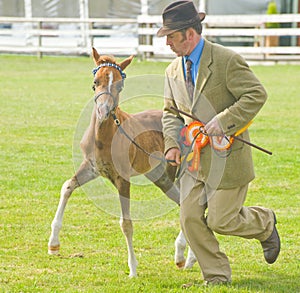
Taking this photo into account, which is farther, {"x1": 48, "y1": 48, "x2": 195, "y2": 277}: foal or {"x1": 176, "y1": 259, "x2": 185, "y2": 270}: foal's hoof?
{"x1": 176, "y1": 259, "x2": 185, "y2": 270}: foal's hoof

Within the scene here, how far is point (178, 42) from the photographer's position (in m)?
5.69

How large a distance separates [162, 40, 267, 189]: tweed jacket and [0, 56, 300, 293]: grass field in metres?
0.55

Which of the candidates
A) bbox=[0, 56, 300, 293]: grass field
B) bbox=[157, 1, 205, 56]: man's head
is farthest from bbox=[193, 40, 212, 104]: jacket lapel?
bbox=[0, 56, 300, 293]: grass field

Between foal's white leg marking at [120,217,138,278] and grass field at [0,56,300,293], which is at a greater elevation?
foal's white leg marking at [120,217,138,278]

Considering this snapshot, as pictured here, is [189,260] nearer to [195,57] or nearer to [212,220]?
[212,220]

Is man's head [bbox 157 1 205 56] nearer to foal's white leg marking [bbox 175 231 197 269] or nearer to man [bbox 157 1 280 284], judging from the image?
man [bbox 157 1 280 284]

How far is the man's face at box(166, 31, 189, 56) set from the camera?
18.6 ft

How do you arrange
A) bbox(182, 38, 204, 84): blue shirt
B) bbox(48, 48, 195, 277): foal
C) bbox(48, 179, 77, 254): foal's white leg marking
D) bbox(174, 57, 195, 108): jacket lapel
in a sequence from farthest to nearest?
bbox(48, 179, 77, 254): foal's white leg marking
bbox(48, 48, 195, 277): foal
bbox(174, 57, 195, 108): jacket lapel
bbox(182, 38, 204, 84): blue shirt

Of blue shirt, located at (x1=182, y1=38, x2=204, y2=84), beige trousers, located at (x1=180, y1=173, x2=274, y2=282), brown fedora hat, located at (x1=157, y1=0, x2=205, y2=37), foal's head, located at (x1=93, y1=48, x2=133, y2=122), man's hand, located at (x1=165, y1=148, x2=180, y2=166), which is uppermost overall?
brown fedora hat, located at (x1=157, y1=0, x2=205, y2=37)

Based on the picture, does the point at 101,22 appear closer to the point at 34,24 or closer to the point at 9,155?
the point at 34,24

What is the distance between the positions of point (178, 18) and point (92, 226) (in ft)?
9.74

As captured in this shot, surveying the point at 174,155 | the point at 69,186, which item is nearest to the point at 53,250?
the point at 69,186

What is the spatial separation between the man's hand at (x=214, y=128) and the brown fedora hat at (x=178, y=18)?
690 mm

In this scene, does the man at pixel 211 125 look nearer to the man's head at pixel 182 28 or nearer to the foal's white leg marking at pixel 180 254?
the man's head at pixel 182 28
